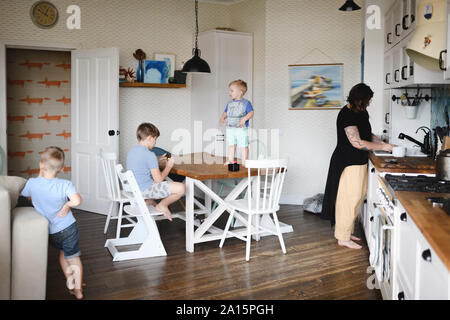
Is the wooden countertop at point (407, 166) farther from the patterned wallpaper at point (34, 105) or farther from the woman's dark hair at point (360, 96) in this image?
the patterned wallpaper at point (34, 105)

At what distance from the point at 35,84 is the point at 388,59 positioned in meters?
5.28

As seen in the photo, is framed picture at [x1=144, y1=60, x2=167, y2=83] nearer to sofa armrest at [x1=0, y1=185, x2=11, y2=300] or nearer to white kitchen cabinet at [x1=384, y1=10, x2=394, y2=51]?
white kitchen cabinet at [x1=384, y1=10, x2=394, y2=51]

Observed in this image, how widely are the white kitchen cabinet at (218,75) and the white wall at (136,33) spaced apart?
1.03 ft

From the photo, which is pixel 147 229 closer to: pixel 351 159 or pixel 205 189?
pixel 205 189

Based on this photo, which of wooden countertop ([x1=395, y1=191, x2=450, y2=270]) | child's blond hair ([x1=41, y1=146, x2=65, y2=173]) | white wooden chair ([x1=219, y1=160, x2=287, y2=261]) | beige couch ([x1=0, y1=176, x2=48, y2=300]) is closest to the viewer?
wooden countertop ([x1=395, y1=191, x2=450, y2=270])

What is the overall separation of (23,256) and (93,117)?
11.3 feet

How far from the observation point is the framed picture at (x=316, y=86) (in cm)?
618

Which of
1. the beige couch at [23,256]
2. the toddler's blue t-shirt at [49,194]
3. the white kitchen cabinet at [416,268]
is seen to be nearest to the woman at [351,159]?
the white kitchen cabinet at [416,268]

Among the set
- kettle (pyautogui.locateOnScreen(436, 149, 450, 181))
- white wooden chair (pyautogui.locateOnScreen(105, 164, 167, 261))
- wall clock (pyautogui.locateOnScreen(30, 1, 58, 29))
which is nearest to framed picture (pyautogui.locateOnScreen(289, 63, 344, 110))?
white wooden chair (pyautogui.locateOnScreen(105, 164, 167, 261))

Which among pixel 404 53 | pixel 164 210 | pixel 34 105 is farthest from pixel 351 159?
pixel 34 105

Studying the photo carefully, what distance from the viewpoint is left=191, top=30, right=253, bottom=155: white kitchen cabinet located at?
6.68 m

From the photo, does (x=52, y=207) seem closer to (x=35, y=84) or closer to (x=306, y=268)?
(x=306, y=268)

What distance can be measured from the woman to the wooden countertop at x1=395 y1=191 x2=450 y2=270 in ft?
Answer: 5.70

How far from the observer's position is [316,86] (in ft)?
20.5
